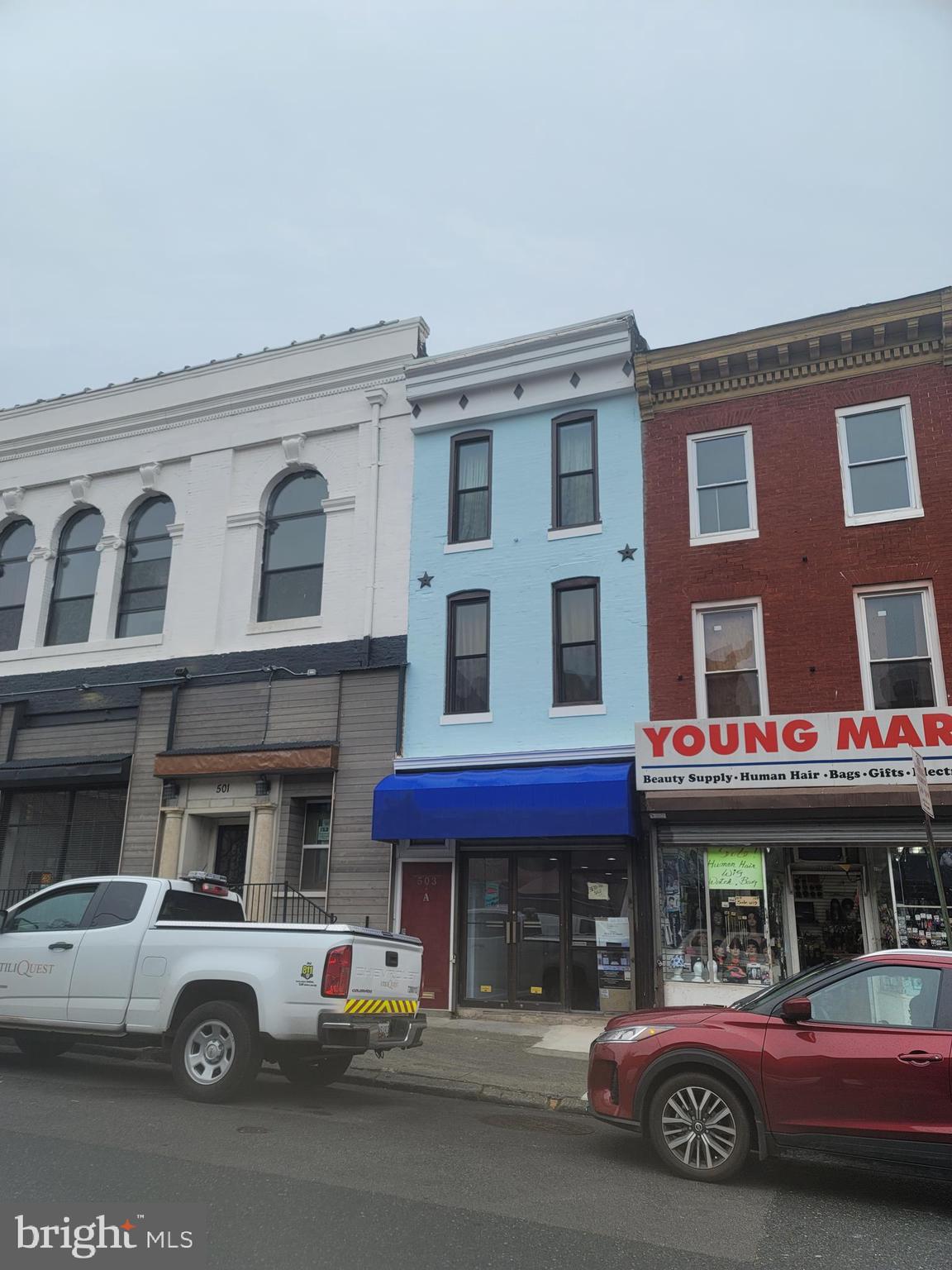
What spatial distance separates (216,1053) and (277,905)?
7579 millimetres

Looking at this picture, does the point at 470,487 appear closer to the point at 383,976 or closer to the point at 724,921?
the point at 724,921

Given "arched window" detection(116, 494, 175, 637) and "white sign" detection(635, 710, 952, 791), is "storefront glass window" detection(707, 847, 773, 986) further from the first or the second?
"arched window" detection(116, 494, 175, 637)

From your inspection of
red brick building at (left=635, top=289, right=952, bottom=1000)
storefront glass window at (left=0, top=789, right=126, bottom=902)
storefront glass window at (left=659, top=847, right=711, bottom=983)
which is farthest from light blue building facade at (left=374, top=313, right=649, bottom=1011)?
storefront glass window at (left=0, top=789, right=126, bottom=902)

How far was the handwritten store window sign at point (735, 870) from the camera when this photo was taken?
13.6m

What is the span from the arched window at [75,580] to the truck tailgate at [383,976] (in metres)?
13.0

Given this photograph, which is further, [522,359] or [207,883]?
[522,359]

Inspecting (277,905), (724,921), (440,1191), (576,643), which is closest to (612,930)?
(724,921)

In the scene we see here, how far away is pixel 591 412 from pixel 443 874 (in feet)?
26.4

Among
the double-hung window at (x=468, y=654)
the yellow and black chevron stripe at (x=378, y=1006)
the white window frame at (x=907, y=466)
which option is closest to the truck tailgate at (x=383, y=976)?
the yellow and black chevron stripe at (x=378, y=1006)

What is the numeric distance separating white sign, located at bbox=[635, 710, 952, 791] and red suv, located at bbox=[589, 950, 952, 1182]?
6.46 meters

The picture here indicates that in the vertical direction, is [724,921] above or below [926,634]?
below

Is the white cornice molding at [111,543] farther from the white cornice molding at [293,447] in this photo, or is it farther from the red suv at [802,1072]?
the red suv at [802,1072]

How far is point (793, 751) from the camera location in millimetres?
13438

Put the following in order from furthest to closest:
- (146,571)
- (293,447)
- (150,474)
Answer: (150,474) < (146,571) < (293,447)
